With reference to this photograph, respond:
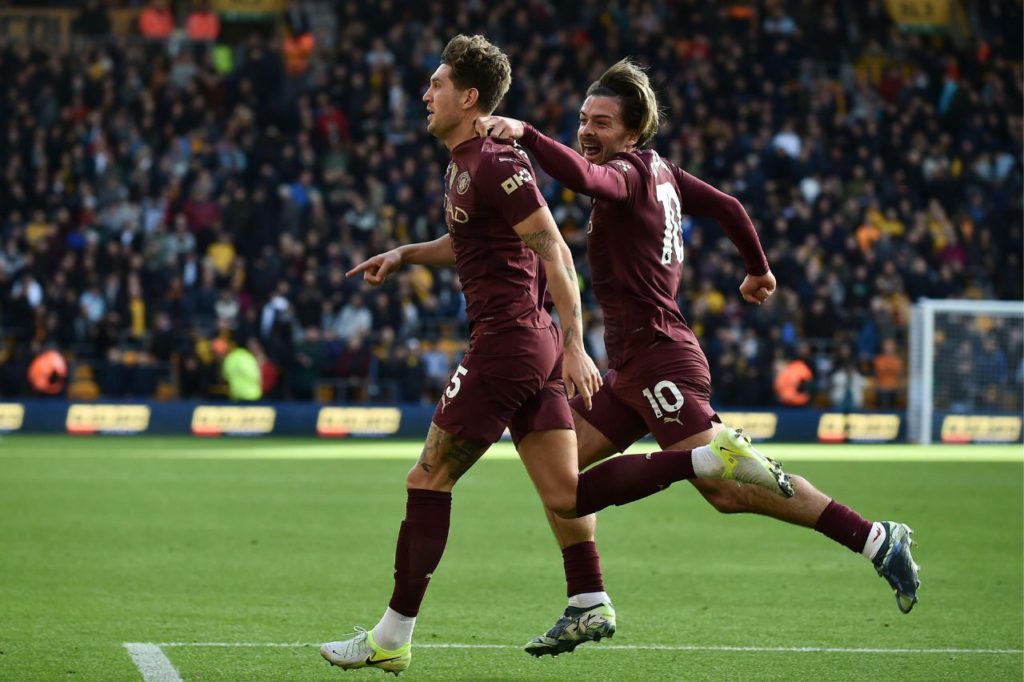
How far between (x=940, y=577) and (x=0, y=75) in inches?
925

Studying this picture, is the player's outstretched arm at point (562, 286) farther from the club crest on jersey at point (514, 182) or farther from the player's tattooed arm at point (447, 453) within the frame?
the player's tattooed arm at point (447, 453)

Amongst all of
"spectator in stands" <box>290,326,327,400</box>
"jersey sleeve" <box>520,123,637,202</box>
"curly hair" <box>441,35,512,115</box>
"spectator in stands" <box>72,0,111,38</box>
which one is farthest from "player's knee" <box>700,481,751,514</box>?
"spectator in stands" <box>72,0,111,38</box>

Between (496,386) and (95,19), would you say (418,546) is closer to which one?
(496,386)

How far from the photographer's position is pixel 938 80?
3112cm

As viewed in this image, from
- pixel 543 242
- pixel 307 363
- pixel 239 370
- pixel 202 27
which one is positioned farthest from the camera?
pixel 202 27

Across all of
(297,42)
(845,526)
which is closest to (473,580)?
(845,526)

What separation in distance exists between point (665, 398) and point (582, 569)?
808 millimetres

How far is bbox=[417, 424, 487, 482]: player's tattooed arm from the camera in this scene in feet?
19.3

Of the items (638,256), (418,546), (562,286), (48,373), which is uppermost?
(638,256)

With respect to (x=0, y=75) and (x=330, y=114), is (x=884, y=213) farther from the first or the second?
(x=0, y=75)

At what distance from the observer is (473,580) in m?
9.02

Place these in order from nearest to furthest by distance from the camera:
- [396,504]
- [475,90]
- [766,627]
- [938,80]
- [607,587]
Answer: [475,90]
[766,627]
[607,587]
[396,504]
[938,80]

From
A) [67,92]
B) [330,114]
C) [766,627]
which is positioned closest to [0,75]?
[67,92]

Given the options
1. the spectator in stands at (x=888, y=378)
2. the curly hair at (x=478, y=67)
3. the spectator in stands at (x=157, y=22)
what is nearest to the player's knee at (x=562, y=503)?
the curly hair at (x=478, y=67)
